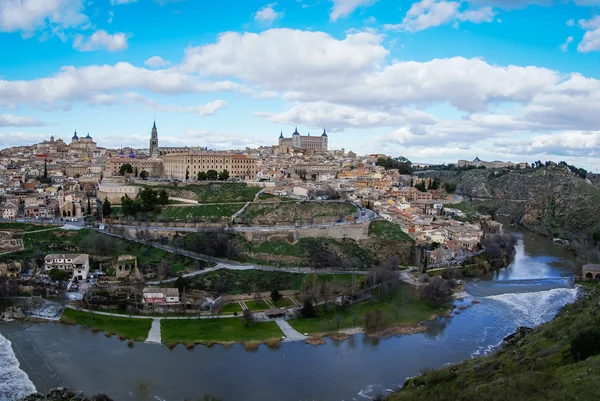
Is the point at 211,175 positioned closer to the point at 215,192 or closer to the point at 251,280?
the point at 215,192

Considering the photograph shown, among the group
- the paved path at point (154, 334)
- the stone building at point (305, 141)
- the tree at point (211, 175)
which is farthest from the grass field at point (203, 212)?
the stone building at point (305, 141)

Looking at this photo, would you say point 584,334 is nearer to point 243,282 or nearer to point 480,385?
point 480,385

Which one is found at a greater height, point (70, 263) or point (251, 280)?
point (70, 263)

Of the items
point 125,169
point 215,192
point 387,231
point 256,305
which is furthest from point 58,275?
point 125,169

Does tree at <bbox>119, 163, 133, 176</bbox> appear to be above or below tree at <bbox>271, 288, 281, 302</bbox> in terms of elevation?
above

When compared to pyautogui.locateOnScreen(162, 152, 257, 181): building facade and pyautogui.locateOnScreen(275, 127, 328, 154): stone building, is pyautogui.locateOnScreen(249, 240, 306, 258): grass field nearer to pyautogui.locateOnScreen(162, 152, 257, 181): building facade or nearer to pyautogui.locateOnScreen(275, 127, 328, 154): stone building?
pyautogui.locateOnScreen(162, 152, 257, 181): building facade

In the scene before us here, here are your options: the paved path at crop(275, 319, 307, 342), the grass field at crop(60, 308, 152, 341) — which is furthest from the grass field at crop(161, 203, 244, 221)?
the paved path at crop(275, 319, 307, 342)

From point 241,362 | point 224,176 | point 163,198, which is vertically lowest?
point 241,362
